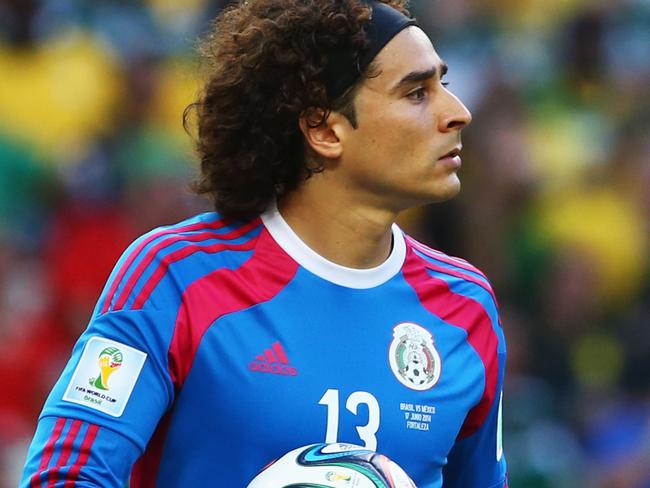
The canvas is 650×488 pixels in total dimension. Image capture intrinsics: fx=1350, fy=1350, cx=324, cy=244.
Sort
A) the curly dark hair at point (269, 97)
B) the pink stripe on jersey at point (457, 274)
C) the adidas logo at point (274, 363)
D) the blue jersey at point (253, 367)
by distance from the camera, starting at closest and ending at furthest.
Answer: the blue jersey at point (253, 367), the adidas logo at point (274, 363), the curly dark hair at point (269, 97), the pink stripe on jersey at point (457, 274)

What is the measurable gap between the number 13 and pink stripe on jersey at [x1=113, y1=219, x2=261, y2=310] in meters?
0.46

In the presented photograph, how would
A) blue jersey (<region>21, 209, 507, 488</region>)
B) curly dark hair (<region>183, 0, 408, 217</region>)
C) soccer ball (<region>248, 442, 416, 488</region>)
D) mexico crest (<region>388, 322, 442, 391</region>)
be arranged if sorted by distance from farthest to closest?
curly dark hair (<region>183, 0, 408, 217</region>)
mexico crest (<region>388, 322, 442, 391</region>)
blue jersey (<region>21, 209, 507, 488</region>)
soccer ball (<region>248, 442, 416, 488</region>)

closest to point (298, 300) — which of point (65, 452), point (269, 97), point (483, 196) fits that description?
point (269, 97)

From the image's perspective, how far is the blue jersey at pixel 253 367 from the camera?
9.62 ft

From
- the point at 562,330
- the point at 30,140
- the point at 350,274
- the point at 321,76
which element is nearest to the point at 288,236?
the point at 350,274

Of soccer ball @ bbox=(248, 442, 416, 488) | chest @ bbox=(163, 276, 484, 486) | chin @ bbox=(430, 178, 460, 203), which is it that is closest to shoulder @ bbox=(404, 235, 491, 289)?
chest @ bbox=(163, 276, 484, 486)

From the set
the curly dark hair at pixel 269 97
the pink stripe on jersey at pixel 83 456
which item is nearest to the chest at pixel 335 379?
the pink stripe on jersey at pixel 83 456

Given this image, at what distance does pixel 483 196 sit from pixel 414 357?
3.75 meters

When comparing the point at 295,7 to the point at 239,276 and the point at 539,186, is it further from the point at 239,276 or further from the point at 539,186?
the point at 539,186

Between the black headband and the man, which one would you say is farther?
the black headband

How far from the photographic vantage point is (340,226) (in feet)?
11.0

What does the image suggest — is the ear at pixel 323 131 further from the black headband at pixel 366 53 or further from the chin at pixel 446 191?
the chin at pixel 446 191

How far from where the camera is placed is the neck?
3.34m

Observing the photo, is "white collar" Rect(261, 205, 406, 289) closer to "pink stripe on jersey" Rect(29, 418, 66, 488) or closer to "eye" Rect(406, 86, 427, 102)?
"eye" Rect(406, 86, 427, 102)
